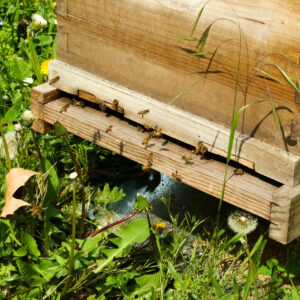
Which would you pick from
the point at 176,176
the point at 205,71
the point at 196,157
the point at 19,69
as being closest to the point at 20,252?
the point at 176,176

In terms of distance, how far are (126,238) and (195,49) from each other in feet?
2.92

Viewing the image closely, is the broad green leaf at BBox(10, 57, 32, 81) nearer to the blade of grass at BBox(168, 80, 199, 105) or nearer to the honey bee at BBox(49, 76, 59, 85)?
the honey bee at BBox(49, 76, 59, 85)

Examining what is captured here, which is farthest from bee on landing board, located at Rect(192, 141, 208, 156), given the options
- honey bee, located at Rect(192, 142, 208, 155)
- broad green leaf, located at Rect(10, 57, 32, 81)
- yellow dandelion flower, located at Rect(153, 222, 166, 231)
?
broad green leaf, located at Rect(10, 57, 32, 81)

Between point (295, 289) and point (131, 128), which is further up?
point (131, 128)

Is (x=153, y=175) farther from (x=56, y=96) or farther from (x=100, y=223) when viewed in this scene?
(x=56, y=96)

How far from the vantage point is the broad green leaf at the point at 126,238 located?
2682 mm

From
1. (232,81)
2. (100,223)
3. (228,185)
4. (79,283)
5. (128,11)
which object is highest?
(128,11)

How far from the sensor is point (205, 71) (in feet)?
8.55

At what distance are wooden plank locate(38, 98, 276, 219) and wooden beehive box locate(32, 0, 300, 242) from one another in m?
0.03

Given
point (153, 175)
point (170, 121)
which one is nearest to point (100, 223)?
point (153, 175)

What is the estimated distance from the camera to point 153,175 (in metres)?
3.66

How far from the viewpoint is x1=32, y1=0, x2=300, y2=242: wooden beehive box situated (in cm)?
237

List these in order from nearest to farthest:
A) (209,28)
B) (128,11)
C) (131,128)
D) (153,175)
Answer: (209,28), (128,11), (131,128), (153,175)

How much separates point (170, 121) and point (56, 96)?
2.54 feet
